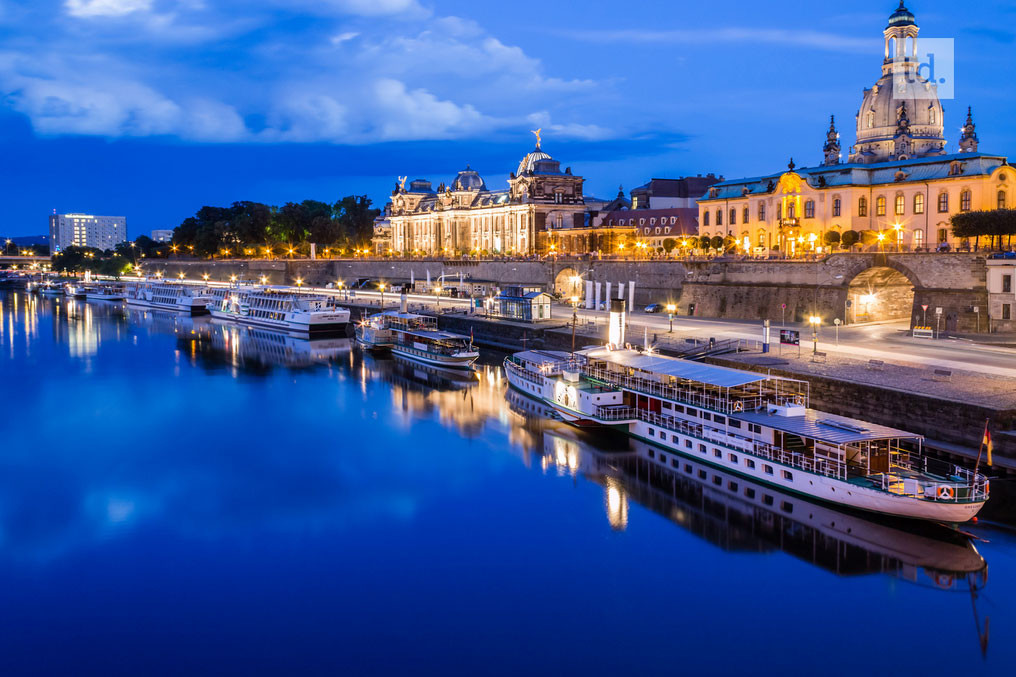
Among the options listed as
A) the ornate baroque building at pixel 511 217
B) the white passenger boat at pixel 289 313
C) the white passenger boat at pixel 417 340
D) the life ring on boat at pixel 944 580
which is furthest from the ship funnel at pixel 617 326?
the ornate baroque building at pixel 511 217

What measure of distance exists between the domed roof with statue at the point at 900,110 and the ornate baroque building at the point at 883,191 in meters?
0.10

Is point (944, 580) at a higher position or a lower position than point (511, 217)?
lower

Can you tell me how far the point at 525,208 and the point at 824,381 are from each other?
77.4m

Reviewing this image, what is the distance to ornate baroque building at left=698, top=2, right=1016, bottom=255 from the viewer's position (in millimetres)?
51344

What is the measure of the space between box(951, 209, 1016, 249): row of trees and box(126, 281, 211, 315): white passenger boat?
75.0 m

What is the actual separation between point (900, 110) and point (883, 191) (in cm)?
2648

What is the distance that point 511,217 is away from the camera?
4316 inches

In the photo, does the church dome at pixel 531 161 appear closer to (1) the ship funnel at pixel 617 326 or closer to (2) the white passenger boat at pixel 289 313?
(2) the white passenger boat at pixel 289 313

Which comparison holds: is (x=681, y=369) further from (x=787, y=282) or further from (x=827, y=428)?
(x=787, y=282)

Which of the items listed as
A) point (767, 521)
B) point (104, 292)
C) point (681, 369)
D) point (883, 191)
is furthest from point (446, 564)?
point (104, 292)

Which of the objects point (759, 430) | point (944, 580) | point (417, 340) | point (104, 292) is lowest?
point (944, 580)

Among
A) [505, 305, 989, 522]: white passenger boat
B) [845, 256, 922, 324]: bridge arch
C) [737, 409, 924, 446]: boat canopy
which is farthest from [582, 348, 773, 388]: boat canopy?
[845, 256, 922, 324]: bridge arch

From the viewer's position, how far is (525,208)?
349ft

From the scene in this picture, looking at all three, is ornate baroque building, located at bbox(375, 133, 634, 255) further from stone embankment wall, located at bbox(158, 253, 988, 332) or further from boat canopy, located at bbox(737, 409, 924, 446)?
boat canopy, located at bbox(737, 409, 924, 446)
